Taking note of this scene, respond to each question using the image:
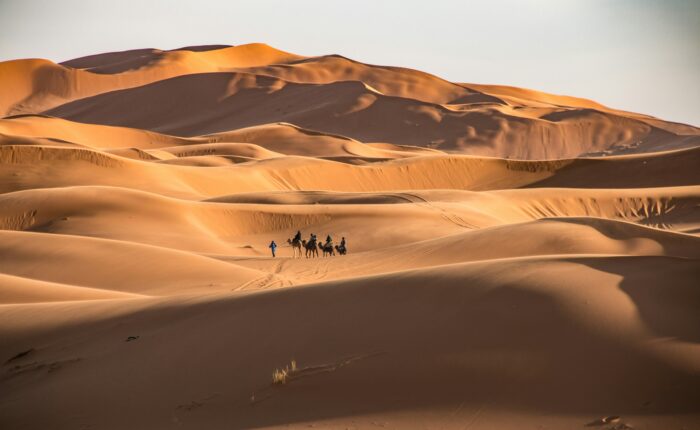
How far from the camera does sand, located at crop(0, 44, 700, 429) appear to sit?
23.7 feet

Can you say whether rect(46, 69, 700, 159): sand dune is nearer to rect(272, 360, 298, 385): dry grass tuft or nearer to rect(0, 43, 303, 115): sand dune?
rect(0, 43, 303, 115): sand dune

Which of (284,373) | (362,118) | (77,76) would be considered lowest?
(362,118)

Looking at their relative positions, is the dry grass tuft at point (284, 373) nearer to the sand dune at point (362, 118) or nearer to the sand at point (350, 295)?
the sand at point (350, 295)

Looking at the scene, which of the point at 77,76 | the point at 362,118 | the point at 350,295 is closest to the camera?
the point at 350,295

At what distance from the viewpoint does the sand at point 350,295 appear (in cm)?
722

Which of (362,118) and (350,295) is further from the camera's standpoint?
(362,118)

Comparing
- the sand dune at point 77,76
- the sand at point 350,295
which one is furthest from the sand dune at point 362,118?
the sand at point 350,295

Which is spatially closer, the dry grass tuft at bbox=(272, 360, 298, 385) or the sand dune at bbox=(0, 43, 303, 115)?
the dry grass tuft at bbox=(272, 360, 298, 385)

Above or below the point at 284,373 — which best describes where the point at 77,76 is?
below

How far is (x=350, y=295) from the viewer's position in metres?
9.90

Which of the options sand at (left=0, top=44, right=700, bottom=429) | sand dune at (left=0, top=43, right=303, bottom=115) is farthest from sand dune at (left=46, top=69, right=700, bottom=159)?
sand at (left=0, top=44, right=700, bottom=429)

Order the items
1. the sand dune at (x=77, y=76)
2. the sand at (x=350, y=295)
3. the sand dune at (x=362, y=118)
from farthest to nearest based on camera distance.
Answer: the sand dune at (x=77, y=76)
the sand dune at (x=362, y=118)
the sand at (x=350, y=295)

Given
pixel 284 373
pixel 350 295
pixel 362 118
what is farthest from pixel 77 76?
pixel 284 373

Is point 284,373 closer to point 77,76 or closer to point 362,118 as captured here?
point 362,118
